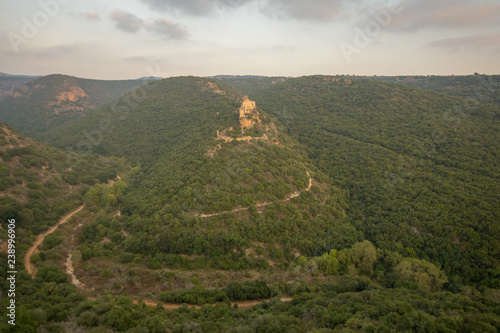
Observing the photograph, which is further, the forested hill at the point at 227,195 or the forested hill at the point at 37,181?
the forested hill at the point at 227,195

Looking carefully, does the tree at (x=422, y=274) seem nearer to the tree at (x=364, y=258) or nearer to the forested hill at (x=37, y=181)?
the tree at (x=364, y=258)

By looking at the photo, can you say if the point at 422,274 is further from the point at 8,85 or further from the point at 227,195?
the point at 8,85

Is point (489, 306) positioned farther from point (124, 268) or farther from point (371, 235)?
point (124, 268)

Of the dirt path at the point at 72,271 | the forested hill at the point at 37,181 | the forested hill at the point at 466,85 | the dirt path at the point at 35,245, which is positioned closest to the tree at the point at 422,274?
the dirt path at the point at 72,271

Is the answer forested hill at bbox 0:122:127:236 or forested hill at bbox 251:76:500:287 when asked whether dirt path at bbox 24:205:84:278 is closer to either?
forested hill at bbox 0:122:127:236

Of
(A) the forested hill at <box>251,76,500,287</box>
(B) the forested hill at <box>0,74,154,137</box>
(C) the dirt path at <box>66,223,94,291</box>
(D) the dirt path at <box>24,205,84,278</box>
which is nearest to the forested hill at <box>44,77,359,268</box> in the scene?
(A) the forested hill at <box>251,76,500,287</box>

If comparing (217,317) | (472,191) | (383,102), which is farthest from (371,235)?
(383,102)
